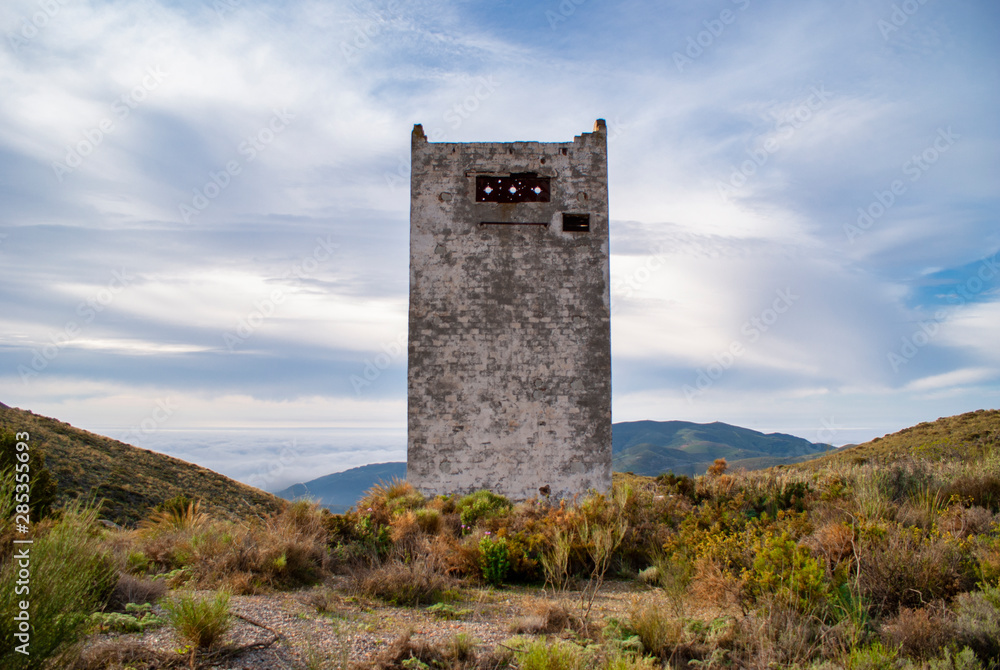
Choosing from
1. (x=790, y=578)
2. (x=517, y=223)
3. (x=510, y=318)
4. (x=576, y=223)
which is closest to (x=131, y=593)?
(x=790, y=578)

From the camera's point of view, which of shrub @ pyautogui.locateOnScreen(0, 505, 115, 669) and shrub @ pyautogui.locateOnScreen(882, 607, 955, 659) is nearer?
shrub @ pyautogui.locateOnScreen(0, 505, 115, 669)

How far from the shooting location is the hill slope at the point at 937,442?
18.8m

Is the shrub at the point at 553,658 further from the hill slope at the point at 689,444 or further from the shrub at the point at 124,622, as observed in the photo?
the hill slope at the point at 689,444

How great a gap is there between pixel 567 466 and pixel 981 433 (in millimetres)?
18806

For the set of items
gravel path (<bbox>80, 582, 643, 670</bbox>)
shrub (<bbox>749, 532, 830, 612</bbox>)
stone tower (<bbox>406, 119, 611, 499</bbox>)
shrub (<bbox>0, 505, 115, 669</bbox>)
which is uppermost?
stone tower (<bbox>406, 119, 611, 499</bbox>)

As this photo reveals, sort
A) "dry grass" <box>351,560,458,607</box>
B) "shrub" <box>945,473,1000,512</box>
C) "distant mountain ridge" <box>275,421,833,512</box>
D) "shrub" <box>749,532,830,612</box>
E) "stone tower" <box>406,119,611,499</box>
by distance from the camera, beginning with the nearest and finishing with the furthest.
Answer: "shrub" <box>749,532,830,612</box>, "dry grass" <box>351,560,458,607</box>, "shrub" <box>945,473,1000,512</box>, "stone tower" <box>406,119,611,499</box>, "distant mountain ridge" <box>275,421,833,512</box>

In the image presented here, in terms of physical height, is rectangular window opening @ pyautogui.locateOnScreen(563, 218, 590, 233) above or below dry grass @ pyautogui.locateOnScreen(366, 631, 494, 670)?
above

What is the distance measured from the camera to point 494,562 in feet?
25.1

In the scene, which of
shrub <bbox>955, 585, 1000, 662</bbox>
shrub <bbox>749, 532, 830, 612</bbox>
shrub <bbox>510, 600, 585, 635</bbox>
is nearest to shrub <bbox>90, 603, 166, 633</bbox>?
shrub <bbox>510, 600, 585, 635</bbox>

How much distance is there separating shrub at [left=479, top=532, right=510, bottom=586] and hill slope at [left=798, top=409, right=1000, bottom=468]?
42.2 feet

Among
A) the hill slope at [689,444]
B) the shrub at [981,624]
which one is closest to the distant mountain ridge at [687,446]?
the hill slope at [689,444]

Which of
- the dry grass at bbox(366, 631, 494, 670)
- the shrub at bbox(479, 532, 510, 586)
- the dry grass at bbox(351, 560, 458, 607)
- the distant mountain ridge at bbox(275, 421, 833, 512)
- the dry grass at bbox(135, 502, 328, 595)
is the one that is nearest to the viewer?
the dry grass at bbox(366, 631, 494, 670)

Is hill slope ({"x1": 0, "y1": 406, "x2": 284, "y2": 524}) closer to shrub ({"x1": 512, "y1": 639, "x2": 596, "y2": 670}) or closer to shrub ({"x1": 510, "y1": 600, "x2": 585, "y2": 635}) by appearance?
shrub ({"x1": 510, "y1": 600, "x2": 585, "y2": 635})

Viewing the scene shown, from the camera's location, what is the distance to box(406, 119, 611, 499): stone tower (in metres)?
13.0
